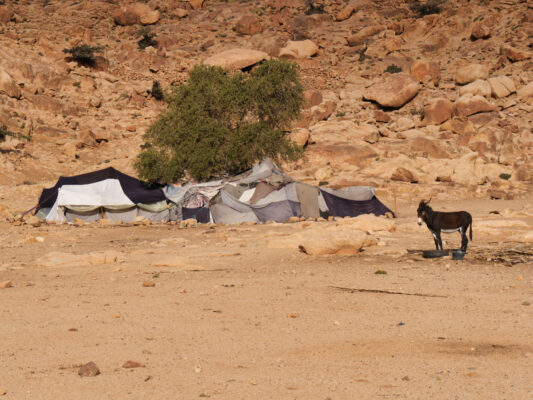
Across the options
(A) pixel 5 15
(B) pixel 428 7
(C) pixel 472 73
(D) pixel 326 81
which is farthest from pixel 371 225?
(A) pixel 5 15

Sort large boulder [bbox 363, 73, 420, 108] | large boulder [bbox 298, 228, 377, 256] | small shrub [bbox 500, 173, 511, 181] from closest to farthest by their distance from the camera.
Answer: large boulder [bbox 298, 228, 377, 256]
small shrub [bbox 500, 173, 511, 181]
large boulder [bbox 363, 73, 420, 108]

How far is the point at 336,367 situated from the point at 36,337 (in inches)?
143

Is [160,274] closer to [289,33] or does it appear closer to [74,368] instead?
[74,368]

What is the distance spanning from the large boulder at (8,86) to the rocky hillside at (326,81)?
145 mm

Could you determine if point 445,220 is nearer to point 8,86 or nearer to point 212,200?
point 212,200

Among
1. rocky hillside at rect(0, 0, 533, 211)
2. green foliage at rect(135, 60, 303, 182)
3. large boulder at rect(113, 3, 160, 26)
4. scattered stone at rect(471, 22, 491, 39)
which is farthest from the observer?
large boulder at rect(113, 3, 160, 26)

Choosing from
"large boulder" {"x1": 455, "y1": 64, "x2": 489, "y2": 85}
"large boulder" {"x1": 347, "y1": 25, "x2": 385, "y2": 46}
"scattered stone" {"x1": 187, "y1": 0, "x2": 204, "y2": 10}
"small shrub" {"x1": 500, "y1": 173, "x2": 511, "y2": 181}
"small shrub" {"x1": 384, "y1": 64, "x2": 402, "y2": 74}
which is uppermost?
"scattered stone" {"x1": 187, "y1": 0, "x2": 204, "y2": 10}

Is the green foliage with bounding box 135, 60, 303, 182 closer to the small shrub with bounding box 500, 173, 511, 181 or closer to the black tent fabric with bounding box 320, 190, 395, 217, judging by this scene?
the black tent fabric with bounding box 320, 190, 395, 217

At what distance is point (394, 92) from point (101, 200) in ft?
93.2

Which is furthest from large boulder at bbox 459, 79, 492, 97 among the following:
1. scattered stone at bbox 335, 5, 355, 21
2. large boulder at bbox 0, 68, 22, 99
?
large boulder at bbox 0, 68, 22, 99

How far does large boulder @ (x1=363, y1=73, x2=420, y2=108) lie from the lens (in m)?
45.6

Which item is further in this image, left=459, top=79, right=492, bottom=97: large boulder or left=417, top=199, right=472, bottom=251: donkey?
left=459, top=79, right=492, bottom=97: large boulder

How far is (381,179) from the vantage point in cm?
3188

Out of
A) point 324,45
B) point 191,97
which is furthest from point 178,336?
point 324,45
